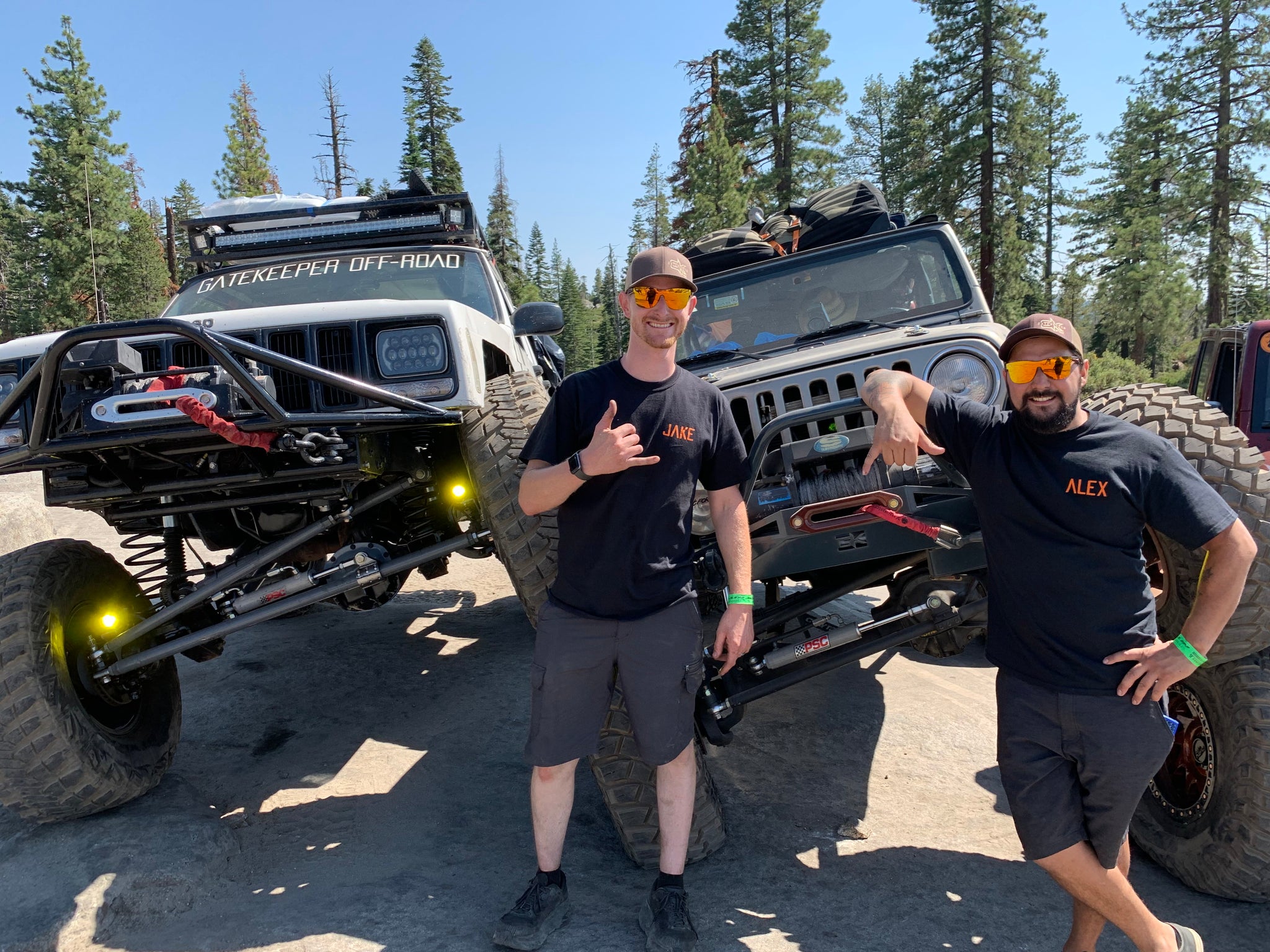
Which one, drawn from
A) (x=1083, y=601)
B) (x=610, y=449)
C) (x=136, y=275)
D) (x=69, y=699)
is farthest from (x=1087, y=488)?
(x=136, y=275)

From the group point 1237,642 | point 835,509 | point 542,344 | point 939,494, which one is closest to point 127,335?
point 835,509

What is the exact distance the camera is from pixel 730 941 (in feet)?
9.08

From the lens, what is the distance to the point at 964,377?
3375mm

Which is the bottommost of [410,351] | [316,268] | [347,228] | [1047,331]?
[1047,331]

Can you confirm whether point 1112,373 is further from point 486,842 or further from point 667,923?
point 667,923

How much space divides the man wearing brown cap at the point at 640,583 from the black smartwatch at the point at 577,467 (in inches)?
3.2

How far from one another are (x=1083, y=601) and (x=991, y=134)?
30.3 metres

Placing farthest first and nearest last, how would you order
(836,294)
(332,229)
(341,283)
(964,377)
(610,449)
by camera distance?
(332,229)
(341,283)
(836,294)
(964,377)
(610,449)

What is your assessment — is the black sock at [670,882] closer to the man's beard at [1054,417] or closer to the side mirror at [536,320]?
the man's beard at [1054,417]

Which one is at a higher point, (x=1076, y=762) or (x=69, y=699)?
(x=69, y=699)

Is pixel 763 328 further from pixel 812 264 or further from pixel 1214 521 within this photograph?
pixel 1214 521

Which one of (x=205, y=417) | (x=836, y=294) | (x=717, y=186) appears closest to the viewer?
(x=205, y=417)

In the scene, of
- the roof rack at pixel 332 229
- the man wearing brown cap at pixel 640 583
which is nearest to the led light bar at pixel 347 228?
the roof rack at pixel 332 229

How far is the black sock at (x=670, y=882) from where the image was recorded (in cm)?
280
